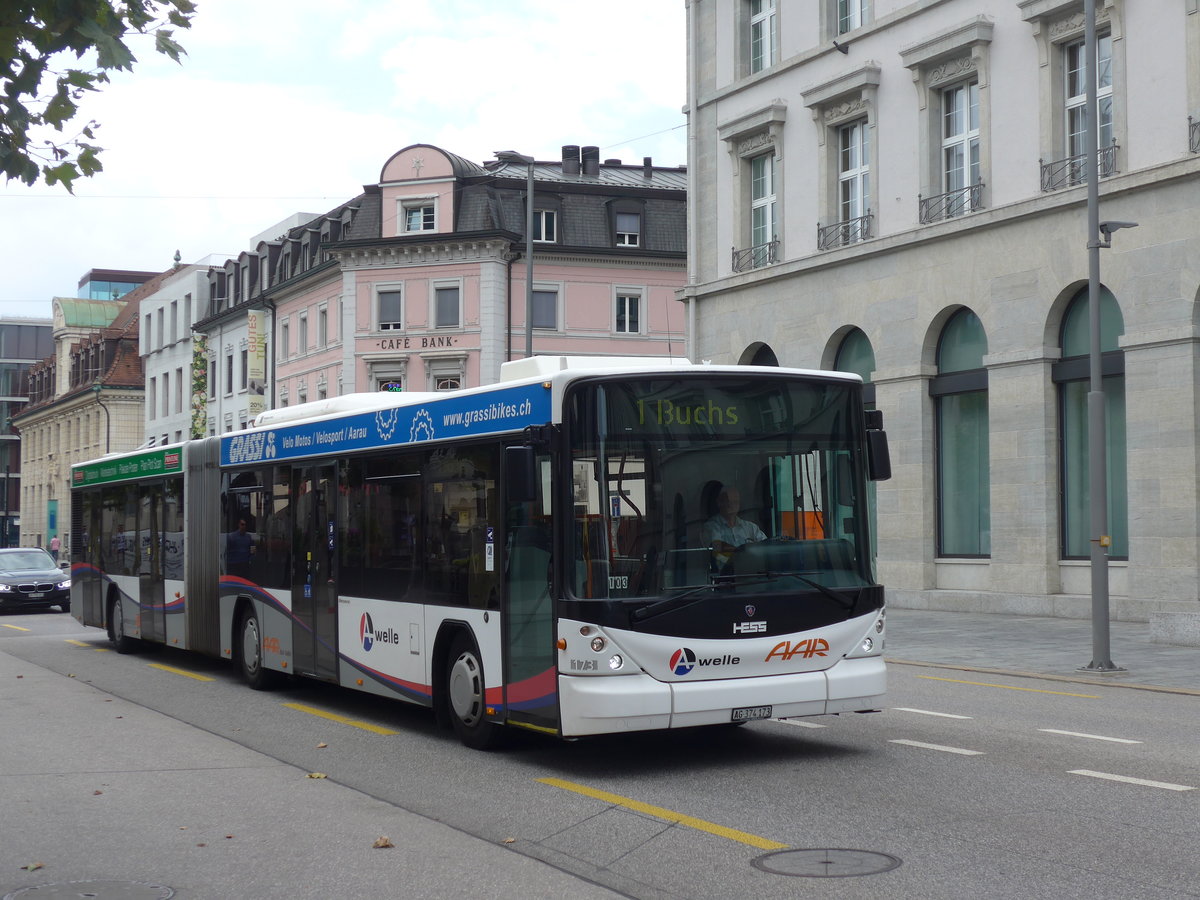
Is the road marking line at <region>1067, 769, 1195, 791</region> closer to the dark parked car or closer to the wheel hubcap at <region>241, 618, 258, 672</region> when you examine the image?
the wheel hubcap at <region>241, 618, 258, 672</region>

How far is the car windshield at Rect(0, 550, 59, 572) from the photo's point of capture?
33.4 metres

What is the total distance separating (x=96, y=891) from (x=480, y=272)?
4833 cm

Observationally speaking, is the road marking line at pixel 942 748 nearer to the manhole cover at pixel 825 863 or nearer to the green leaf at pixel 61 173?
the manhole cover at pixel 825 863

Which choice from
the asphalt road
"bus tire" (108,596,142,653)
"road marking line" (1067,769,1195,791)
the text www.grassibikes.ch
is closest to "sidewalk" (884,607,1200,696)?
the asphalt road

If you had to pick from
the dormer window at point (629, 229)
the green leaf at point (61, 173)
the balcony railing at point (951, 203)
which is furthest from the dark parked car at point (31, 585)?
the dormer window at point (629, 229)

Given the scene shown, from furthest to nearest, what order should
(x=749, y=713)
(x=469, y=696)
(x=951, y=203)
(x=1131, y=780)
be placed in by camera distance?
(x=951, y=203) < (x=469, y=696) < (x=749, y=713) < (x=1131, y=780)

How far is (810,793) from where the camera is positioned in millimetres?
8781

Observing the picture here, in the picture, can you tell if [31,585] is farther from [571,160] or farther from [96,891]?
[571,160]

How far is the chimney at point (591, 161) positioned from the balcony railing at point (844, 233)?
3114cm

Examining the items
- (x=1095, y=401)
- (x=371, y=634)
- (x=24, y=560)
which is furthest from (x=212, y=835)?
(x=24, y=560)

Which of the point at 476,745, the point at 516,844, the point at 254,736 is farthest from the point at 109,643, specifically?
the point at 516,844

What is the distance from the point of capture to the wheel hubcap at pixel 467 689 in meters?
10.9

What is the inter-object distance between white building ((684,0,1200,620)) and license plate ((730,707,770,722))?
14.8 meters

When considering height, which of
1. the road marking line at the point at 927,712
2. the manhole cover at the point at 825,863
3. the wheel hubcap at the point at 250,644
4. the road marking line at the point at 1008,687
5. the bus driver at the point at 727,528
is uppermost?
the bus driver at the point at 727,528
